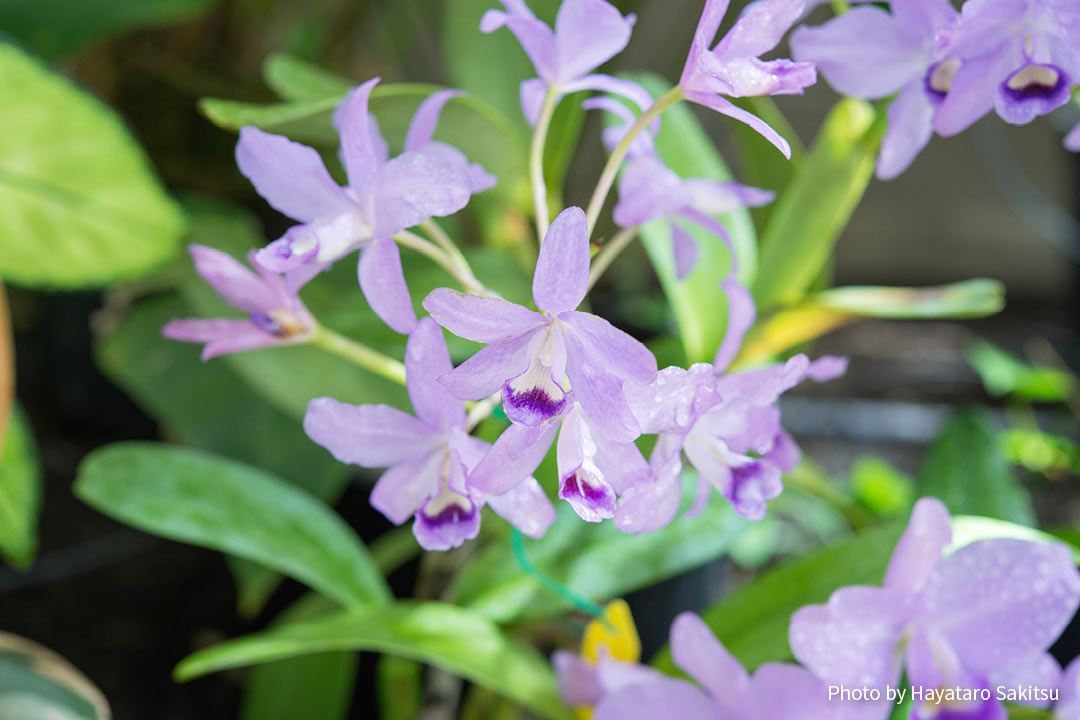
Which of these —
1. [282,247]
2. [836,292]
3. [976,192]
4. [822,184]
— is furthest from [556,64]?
[976,192]

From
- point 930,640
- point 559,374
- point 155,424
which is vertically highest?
point 559,374

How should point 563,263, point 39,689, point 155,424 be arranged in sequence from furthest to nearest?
point 155,424
point 39,689
point 563,263

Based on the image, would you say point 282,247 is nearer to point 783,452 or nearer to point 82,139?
point 783,452

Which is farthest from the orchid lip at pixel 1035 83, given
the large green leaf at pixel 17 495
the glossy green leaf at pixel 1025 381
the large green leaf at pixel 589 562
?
the glossy green leaf at pixel 1025 381

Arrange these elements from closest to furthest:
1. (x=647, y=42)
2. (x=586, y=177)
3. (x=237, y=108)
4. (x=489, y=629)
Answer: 1. (x=237, y=108)
2. (x=489, y=629)
3. (x=647, y=42)
4. (x=586, y=177)

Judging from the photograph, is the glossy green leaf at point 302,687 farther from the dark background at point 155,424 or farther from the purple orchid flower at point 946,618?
the purple orchid flower at point 946,618

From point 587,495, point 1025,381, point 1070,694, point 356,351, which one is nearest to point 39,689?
point 356,351

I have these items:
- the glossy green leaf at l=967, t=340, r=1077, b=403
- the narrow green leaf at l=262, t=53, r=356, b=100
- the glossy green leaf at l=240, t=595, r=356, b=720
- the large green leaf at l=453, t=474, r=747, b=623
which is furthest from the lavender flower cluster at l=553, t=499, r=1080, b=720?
the glossy green leaf at l=967, t=340, r=1077, b=403

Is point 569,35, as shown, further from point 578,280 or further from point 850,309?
point 850,309
